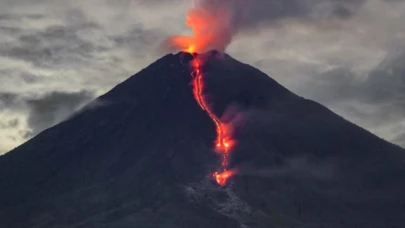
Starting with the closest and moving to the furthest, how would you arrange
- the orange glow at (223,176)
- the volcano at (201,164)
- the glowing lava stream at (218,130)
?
the volcano at (201,164), the orange glow at (223,176), the glowing lava stream at (218,130)

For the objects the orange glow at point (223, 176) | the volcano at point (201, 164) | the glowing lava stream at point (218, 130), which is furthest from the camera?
the glowing lava stream at point (218, 130)

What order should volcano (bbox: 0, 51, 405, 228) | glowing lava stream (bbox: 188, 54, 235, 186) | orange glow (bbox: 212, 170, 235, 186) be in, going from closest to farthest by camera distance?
volcano (bbox: 0, 51, 405, 228)
orange glow (bbox: 212, 170, 235, 186)
glowing lava stream (bbox: 188, 54, 235, 186)

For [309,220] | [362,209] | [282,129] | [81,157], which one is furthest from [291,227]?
[81,157]

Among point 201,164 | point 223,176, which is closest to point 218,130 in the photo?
point 201,164

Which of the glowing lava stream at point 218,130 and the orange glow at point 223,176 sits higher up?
the glowing lava stream at point 218,130

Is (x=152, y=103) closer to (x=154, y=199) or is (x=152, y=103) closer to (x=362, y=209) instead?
(x=154, y=199)

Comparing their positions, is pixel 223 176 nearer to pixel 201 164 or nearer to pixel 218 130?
pixel 201 164
